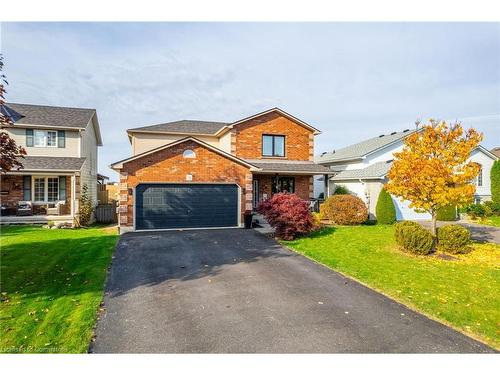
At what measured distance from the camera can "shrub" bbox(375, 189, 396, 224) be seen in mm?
19969

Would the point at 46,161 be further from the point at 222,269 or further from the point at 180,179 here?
the point at 222,269

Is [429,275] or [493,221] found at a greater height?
[493,221]

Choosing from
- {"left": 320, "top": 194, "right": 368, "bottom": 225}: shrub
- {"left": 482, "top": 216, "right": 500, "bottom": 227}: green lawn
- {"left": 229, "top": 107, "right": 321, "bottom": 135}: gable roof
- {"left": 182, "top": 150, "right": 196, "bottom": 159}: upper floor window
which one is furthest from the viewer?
{"left": 229, "top": 107, "right": 321, "bottom": 135}: gable roof

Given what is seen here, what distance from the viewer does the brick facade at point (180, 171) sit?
15.9 meters

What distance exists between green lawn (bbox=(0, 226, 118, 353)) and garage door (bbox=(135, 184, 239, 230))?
2687 mm

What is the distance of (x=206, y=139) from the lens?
81.4 ft

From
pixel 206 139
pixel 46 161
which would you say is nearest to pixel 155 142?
pixel 206 139

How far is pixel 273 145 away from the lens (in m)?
23.0

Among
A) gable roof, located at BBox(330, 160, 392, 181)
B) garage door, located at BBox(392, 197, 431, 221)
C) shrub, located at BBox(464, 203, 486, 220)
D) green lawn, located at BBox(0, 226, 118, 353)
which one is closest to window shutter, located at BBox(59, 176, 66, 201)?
green lawn, located at BBox(0, 226, 118, 353)

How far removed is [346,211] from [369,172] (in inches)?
225

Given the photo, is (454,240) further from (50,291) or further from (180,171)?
(50,291)

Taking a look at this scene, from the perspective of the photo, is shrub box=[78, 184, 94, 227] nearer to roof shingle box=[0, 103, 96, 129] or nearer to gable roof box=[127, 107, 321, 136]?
roof shingle box=[0, 103, 96, 129]

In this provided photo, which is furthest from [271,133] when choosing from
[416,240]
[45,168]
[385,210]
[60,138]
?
Result: [45,168]

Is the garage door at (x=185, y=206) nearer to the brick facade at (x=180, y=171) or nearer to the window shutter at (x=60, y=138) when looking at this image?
the brick facade at (x=180, y=171)
